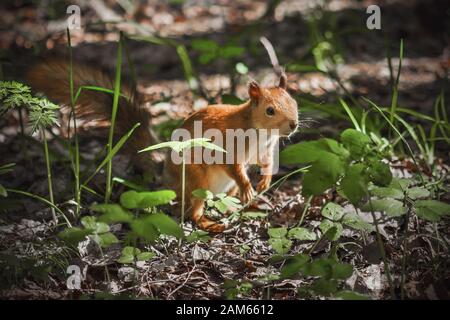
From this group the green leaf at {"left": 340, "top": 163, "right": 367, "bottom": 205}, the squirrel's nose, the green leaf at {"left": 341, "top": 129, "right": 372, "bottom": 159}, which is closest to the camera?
the green leaf at {"left": 340, "top": 163, "right": 367, "bottom": 205}

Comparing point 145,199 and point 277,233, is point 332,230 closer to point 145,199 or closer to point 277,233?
point 277,233

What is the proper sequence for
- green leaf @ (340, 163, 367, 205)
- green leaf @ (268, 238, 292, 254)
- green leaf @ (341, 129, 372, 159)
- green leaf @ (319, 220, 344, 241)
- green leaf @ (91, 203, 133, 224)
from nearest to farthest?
green leaf @ (91, 203, 133, 224) → green leaf @ (340, 163, 367, 205) → green leaf @ (341, 129, 372, 159) → green leaf @ (319, 220, 344, 241) → green leaf @ (268, 238, 292, 254)

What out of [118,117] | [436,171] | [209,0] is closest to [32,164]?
[118,117]

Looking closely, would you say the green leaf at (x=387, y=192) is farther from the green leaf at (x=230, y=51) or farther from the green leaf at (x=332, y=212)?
the green leaf at (x=230, y=51)

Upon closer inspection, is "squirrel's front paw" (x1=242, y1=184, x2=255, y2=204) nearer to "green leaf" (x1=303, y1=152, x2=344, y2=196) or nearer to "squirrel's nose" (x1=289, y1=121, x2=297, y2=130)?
"squirrel's nose" (x1=289, y1=121, x2=297, y2=130)

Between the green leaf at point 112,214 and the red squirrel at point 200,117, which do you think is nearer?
the green leaf at point 112,214

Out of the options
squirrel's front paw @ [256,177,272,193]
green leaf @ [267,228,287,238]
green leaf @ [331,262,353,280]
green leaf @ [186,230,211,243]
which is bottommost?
green leaf @ [331,262,353,280]

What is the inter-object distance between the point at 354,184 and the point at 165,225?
807 mm

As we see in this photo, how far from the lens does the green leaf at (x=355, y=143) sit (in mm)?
2328

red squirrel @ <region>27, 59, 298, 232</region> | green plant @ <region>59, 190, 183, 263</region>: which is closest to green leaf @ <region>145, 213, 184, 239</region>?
green plant @ <region>59, 190, 183, 263</region>

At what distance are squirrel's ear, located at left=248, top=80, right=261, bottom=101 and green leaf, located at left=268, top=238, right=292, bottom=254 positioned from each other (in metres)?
0.86

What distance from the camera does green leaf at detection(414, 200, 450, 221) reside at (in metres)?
2.30

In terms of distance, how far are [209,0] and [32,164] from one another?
464 cm

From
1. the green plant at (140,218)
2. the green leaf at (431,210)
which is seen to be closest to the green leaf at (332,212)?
the green leaf at (431,210)
